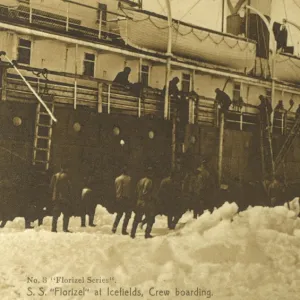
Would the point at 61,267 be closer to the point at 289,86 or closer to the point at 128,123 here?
the point at 128,123

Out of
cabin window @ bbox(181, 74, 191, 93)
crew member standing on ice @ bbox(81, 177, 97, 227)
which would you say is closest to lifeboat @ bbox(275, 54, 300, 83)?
cabin window @ bbox(181, 74, 191, 93)

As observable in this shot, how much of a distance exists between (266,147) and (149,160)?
133 cm

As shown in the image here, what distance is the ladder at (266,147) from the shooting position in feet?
14.1

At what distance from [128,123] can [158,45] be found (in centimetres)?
92

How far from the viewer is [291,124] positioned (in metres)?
4.47

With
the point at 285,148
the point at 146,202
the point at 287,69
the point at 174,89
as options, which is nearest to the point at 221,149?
the point at 285,148

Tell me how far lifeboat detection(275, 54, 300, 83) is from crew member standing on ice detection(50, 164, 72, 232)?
2814mm

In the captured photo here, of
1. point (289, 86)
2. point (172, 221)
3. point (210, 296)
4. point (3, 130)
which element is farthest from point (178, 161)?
point (289, 86)

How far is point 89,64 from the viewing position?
480cm

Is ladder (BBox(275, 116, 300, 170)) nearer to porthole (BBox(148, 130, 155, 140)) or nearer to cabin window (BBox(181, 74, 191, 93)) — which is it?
cabin window (BBox(181, 74, 191, 93))

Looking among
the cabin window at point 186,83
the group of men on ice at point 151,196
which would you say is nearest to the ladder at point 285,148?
the group of men on ice at point 151,196

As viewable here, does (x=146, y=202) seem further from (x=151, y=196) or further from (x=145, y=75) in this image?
(x=145, y=75)

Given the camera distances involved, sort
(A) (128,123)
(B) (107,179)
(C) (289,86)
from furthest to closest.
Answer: (C) (289,86), (A) (128,123), (B) (107,179)

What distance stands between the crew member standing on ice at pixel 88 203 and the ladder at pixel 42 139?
1.09 feet
